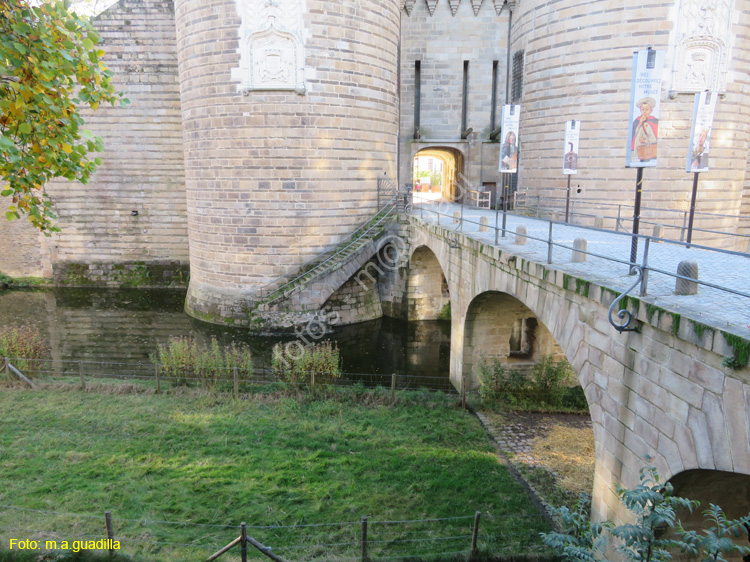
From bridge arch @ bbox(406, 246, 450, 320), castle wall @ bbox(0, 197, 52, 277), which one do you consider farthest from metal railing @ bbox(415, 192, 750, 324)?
castle wall @ bbox(0, 197, 52, 277)

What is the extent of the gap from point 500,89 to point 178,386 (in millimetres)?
18742

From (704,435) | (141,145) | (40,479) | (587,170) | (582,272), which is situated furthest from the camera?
(141,145)

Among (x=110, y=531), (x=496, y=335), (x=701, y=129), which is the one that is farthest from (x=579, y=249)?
(x=110, y=531)

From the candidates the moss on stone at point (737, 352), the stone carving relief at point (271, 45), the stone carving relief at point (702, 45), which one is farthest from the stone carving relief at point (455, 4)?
the moss on stone at point (737, 352)

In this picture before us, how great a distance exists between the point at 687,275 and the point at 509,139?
6.09m

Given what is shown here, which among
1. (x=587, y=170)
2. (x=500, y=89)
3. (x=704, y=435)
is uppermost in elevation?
(x=500, y=89)

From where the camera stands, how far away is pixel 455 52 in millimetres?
23156

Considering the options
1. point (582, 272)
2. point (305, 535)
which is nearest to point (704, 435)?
point (582, 272)

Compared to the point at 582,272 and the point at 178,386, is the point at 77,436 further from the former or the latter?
the point at 582,272

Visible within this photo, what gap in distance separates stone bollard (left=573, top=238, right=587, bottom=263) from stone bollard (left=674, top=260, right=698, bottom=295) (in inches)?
68.3

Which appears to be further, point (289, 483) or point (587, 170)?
point (587, 170)

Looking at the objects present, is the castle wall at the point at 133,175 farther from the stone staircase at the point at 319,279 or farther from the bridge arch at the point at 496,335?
the bridge arch at the point at 496,335

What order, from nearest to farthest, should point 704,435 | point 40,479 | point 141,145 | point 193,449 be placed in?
point 704,435 < point 40,479 < point 193,449 < point 141,145

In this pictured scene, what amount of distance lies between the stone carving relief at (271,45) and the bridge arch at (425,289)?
7048 millimetres
